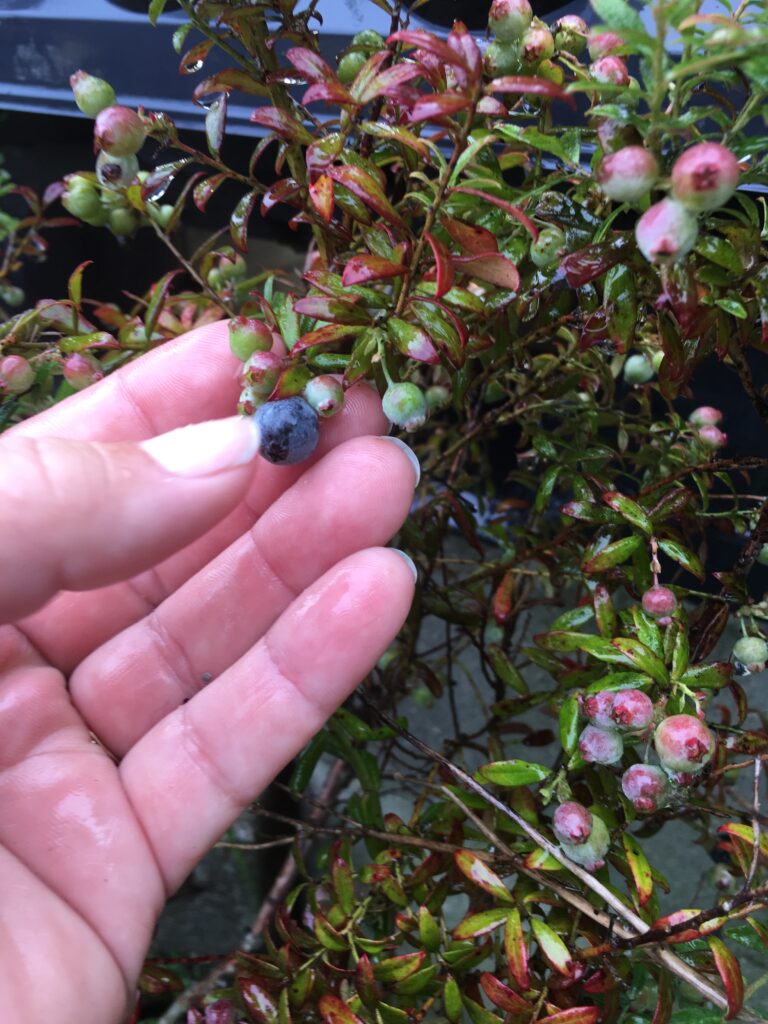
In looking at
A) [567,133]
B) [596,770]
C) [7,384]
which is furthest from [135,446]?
[596,770]

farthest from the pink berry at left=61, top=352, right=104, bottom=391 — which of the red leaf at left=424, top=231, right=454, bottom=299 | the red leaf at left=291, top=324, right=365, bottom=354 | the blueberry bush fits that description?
the red leaf at left=424, top=231, right=454, bottom=299

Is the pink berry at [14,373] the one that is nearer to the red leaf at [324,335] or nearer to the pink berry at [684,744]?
the red leaf at [324,335]

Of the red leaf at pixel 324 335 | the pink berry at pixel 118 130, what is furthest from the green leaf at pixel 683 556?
the pink berry at pixel 118 130

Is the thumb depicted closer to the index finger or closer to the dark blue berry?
the dark blue berry

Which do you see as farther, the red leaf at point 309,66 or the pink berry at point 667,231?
the red leaf at point 309,66

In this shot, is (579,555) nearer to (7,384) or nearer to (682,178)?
(682,178)

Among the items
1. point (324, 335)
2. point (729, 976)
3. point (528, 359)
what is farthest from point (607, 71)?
point (729, 976)
